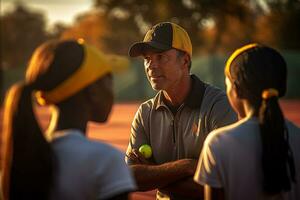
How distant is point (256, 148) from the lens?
295 centimetres

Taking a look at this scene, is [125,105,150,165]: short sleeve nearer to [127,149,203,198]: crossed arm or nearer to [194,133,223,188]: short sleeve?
[127,149,203,198]: crossed arm

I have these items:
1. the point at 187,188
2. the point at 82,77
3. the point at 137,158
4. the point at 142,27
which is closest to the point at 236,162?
the point at 82,77

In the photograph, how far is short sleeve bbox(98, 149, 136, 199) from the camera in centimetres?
259

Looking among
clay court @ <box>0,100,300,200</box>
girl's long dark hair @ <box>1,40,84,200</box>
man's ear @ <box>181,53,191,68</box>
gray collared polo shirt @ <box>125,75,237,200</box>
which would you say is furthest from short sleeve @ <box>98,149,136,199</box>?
clay court @ <box>0,100,300,200</box>

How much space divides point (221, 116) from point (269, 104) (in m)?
1.18

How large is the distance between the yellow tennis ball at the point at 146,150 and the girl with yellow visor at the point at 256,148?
1.29m

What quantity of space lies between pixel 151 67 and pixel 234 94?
1.36 metres

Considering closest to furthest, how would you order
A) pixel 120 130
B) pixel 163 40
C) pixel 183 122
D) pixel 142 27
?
pixel 183 122, pixel 163 40, pixel 120 130, pixel 142 27

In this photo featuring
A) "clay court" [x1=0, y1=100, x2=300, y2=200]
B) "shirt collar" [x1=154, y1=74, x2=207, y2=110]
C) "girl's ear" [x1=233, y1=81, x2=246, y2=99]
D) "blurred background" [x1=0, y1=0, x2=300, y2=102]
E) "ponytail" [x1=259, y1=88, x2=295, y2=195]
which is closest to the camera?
"ponytail" [x1=259, y1=88, x2=295, y2=195]

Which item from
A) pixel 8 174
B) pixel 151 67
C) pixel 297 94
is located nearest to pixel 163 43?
pixel 151 67

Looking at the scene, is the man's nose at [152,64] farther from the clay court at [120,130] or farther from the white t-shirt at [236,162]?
the clay court at [120,130]

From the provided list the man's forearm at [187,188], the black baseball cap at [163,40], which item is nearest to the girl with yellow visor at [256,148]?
the man's forearm at [187,188]

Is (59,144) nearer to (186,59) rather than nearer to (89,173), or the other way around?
(89,173)

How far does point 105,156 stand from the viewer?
2.61 m
